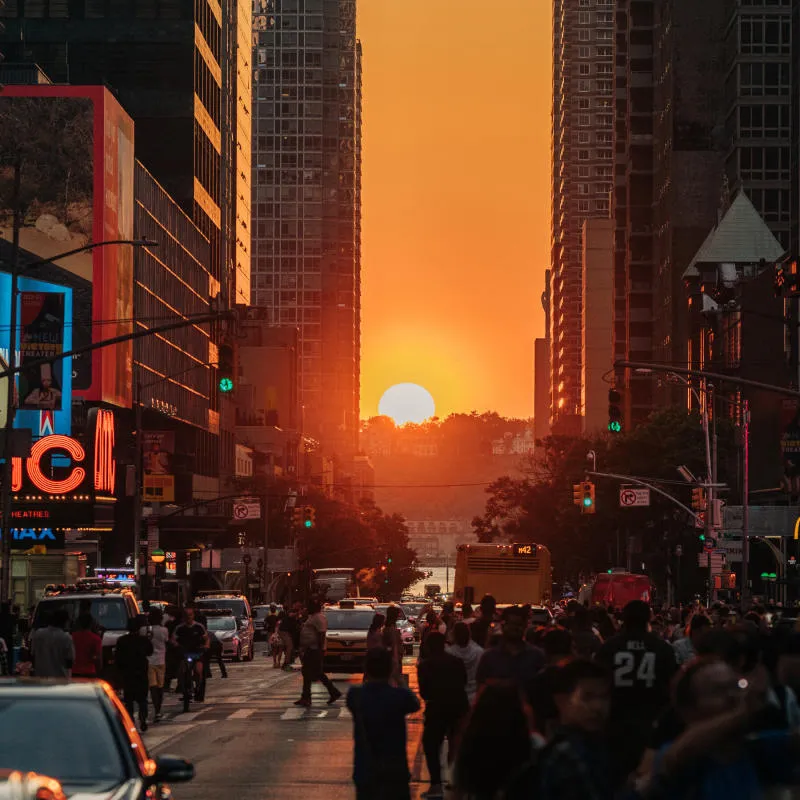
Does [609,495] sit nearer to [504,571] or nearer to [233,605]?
[233,605]

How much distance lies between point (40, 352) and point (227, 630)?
17.3 meters

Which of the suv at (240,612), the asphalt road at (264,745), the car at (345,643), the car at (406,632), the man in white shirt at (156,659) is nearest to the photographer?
the asphalt road at (264,745)

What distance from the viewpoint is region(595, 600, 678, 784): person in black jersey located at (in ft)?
48.5

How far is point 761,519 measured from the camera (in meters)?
79.0

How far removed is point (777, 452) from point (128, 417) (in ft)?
107

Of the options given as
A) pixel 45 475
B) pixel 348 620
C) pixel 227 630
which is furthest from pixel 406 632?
pixel 45 475

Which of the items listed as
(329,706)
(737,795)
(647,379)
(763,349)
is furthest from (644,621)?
(647,379)

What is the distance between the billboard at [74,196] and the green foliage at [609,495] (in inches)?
1032

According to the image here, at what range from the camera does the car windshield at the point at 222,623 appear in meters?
57.8

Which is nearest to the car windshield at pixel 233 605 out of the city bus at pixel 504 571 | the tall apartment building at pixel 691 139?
the city bus at pixel 504 571

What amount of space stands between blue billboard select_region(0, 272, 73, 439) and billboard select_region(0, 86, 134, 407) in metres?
Result: 3.32

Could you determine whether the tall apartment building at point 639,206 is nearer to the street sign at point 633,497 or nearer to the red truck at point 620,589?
the street sign at point 633,497

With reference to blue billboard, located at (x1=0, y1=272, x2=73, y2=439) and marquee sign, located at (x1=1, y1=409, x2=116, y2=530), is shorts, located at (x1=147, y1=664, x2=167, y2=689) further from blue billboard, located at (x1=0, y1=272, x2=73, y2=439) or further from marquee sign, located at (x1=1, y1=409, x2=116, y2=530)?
marquee sign, located at (x1=1, y1=409, x2=116, y2=530)

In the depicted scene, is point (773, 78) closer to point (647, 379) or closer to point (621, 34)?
point (647, 379)
